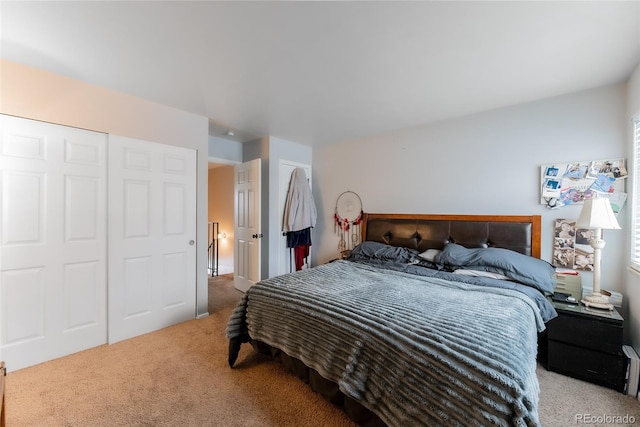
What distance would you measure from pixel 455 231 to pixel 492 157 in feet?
2.79

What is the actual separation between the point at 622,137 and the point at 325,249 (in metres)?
3.31

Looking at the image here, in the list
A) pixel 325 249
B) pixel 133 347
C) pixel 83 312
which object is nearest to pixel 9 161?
pixel 83 312

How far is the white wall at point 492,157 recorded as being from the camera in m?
2.13

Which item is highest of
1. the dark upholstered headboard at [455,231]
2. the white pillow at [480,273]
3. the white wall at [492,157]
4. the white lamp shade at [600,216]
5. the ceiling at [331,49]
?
the ceiling at [331,49]

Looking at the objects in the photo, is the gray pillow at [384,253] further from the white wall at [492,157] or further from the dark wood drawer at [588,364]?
the dark wood drawer at [588,364]

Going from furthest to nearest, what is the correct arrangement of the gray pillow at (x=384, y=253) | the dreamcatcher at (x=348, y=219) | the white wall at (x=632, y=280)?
the dreamcatcher at (x=348, y=219) → the gray pillow at (x=384, y=253) → the white wall at (x=632, y=280)

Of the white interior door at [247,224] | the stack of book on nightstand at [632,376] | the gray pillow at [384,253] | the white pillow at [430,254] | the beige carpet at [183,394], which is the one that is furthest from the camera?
the white interior door at [247,224]

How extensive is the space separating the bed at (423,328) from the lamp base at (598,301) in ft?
0.74

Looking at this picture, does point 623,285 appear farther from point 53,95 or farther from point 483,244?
→ point 53,95

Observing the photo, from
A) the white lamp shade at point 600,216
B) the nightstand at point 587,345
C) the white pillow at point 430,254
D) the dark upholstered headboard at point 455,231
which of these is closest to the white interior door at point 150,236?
the dark upholstered headboard at point 455,231

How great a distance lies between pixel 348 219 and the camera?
3812 millimetres

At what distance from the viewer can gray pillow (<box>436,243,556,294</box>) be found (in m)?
2.01

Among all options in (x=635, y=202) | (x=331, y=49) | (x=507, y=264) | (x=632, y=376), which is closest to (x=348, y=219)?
(x=507, y=264)

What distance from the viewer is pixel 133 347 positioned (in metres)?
2.24
